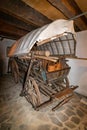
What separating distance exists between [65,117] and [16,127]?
1210 mm

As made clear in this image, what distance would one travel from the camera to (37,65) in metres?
3.04

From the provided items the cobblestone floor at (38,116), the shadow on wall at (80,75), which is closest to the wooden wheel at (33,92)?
the cobblestone floor at (38,116)

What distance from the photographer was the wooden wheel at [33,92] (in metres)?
2.76

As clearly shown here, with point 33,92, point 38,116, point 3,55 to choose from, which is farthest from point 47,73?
point 3,55

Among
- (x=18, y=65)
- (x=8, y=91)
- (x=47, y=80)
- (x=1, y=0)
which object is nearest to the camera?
(x=1, y=0)

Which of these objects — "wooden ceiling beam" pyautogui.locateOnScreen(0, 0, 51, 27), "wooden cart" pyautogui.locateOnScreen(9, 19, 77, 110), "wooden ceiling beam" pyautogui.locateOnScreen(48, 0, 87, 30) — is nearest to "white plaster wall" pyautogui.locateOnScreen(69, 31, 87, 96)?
"wooden cart" pyautogui.locateOnScreen(9, 19, 77, 110)

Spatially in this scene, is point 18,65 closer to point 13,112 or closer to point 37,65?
point 37,65

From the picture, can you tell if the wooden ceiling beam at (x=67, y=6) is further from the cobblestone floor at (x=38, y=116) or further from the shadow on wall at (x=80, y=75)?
the cobblestone floor at (x=38, y=116)

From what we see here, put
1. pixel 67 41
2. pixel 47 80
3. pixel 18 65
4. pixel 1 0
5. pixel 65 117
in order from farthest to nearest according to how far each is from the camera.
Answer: pixel 18 65 → pixel 67 41 → pixel 47 80 → pixel 65 117 → pixel 1 0

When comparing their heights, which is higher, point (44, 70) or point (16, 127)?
point (44, 70)

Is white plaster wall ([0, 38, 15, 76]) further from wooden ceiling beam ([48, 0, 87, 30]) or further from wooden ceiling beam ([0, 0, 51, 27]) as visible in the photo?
wooden ceiling beam ([48, 0, 87, 30])

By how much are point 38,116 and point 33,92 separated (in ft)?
2.03

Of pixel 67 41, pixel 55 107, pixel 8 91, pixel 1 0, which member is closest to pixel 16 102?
pixel 8 91

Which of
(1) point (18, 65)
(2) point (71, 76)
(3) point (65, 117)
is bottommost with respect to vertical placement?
(3) point (65, 117)
